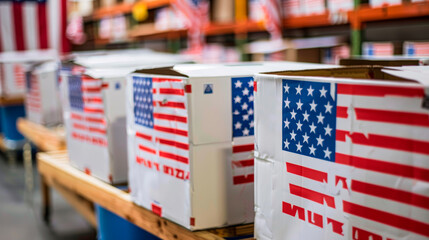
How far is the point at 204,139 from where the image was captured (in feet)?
3.72

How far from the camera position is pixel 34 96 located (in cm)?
329

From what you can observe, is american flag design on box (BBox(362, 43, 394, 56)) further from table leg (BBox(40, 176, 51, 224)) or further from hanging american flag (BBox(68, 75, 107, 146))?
table leg (BBox(40, 176, 51, 224))

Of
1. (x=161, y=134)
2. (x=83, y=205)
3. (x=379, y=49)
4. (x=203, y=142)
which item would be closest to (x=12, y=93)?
(x=83, y=205)

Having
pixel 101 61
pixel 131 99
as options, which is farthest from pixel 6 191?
pixel 131 99

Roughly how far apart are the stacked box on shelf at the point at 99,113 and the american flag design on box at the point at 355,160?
828 millimetres

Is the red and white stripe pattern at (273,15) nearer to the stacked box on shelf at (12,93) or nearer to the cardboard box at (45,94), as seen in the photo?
the cardboard box at (45,94)

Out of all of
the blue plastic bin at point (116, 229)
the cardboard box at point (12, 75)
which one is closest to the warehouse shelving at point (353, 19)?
the cardboard box at point (12, 75)

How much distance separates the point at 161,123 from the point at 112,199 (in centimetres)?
45

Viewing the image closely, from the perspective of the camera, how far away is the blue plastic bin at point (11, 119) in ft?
15.9

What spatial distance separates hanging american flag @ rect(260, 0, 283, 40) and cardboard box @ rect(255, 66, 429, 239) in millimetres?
2879

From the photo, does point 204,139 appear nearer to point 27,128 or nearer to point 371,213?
point 371,213

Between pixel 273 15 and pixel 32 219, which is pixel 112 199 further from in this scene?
pixel 273 15

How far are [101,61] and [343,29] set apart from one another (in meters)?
3.01

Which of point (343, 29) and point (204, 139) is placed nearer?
point (204, 139)
